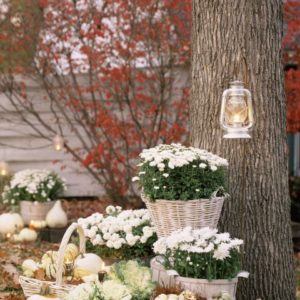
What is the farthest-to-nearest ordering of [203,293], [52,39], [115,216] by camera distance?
[52,39], [115,216], [203,293]

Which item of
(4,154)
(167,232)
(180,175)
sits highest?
(4,154)

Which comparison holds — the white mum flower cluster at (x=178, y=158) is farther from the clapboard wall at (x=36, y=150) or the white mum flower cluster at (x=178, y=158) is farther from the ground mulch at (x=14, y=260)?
the clapboard wall at (x=36, y=150)

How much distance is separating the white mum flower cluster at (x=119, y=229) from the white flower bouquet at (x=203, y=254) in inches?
46.1

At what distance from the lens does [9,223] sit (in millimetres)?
9016

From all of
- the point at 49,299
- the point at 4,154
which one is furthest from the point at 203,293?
the point at 4,154

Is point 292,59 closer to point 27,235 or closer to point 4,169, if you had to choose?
point 27,235

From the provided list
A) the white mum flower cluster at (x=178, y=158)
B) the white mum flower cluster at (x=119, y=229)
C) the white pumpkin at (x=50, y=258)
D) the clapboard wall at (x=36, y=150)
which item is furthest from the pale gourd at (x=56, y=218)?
the white mum flower cluster at (x=178, y=158)

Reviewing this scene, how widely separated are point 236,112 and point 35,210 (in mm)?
4966

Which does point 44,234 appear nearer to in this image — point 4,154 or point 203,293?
point 4,154

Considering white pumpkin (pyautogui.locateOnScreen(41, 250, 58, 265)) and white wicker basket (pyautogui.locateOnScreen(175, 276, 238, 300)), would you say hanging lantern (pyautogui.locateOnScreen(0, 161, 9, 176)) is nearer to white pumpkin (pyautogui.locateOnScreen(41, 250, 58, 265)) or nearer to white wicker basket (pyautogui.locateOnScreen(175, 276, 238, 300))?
white pumpkin (pyautogui.locateOnScreen(41, 250, 58, 265))

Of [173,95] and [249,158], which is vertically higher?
[173,95]

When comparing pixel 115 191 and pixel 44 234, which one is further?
pixel 115 191

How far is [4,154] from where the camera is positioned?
431 inches

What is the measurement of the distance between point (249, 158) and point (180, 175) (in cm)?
69
